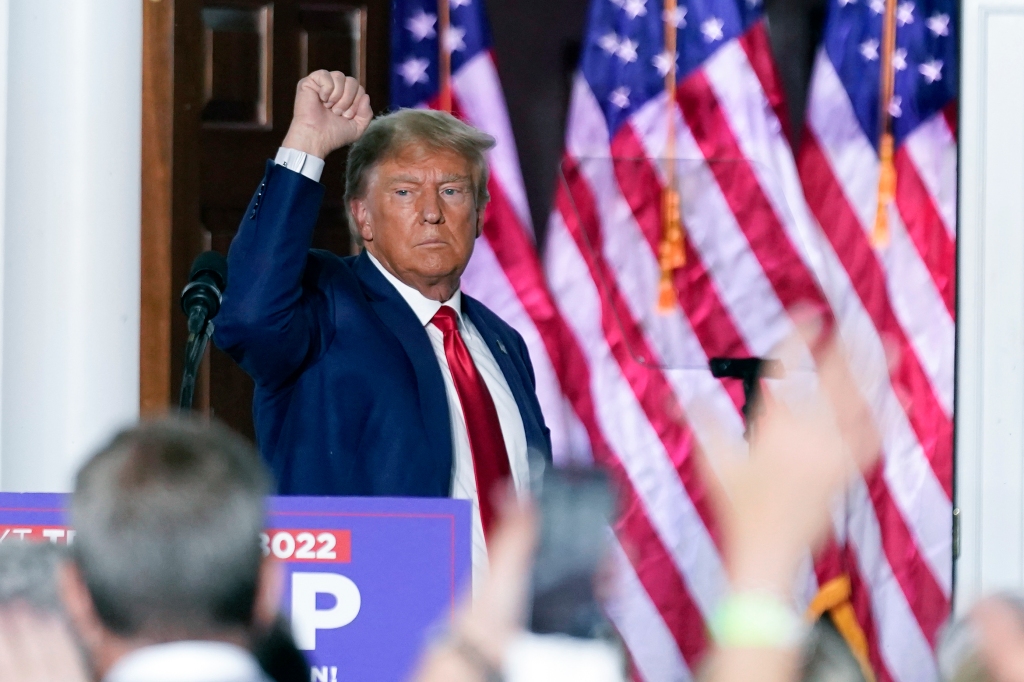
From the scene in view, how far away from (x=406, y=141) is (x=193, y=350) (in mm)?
637

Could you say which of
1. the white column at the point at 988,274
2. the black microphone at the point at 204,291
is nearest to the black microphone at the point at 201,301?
the black microphone at the point at 204,291

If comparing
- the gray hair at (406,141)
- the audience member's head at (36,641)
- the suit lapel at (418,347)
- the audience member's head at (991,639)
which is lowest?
the audience member's head at (36,641)

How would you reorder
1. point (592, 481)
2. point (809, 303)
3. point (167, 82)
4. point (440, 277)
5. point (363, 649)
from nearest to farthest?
point (592, 481) → point (363, 649) → point (440, 277) → point (167, 82) → point (809, 303)

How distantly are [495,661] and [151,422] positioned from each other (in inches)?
12.0

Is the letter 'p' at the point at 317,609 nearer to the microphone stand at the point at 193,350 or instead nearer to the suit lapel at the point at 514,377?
the microphone stand at the point at 193,350

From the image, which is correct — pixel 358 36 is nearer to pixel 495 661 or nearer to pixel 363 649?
pixel 363 649

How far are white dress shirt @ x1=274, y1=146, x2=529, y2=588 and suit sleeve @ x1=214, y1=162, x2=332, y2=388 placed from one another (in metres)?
0.04

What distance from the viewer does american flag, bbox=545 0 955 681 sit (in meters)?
3.39

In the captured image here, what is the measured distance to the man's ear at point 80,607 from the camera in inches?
35.9

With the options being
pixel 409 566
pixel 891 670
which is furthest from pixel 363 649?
pixel 891 670

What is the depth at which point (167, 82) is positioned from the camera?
3133mm

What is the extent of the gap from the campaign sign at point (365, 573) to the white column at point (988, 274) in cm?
250

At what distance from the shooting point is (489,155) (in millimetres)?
3324

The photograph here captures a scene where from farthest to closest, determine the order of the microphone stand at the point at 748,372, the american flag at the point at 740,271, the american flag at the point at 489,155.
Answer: the american flag at the point at 740,271 → the american flag at the point at 489,155 → the microphone stand at the point at 748,372
